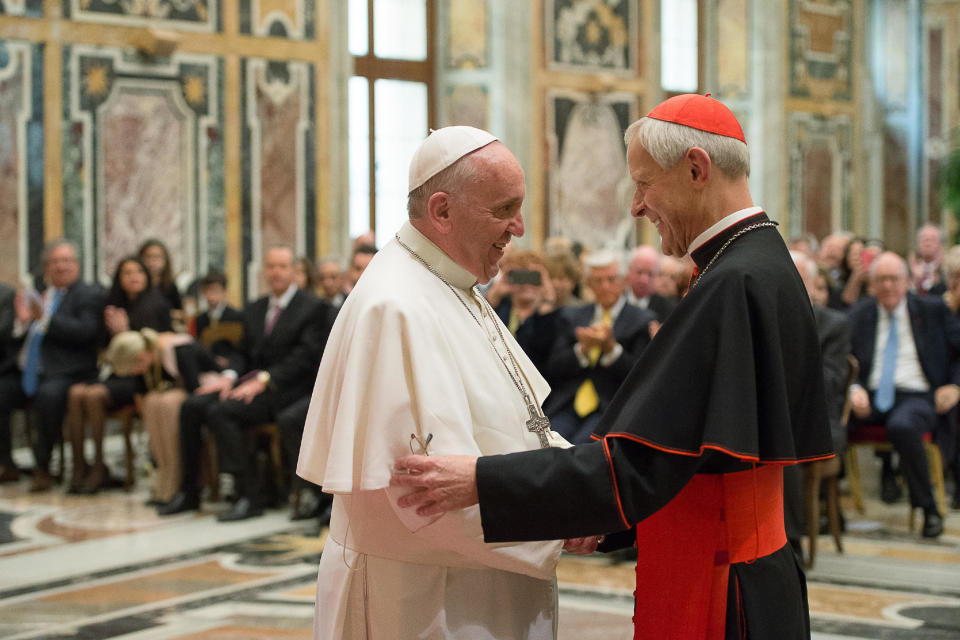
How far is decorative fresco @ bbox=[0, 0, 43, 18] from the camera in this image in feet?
33.1

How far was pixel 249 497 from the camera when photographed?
23.8 feet

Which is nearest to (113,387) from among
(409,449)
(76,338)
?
(76,338)

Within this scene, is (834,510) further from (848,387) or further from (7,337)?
(7,337)

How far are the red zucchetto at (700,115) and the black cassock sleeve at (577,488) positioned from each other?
634mm

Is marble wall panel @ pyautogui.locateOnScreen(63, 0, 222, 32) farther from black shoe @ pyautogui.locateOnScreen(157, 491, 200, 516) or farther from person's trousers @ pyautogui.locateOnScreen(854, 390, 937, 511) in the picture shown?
person's trousers @ pyautogui.locateOnScreen(854, 390, 937, 511)

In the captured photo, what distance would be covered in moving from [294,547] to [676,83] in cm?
900

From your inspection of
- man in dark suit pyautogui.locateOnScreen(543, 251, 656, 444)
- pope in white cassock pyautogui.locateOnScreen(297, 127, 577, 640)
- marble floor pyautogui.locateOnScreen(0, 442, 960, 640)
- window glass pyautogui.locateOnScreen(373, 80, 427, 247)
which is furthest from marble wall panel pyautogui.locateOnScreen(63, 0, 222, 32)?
pope in white cassock pyautogui.locateOnScreen(297, 127, 577, 640)

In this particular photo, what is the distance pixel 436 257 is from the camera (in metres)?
2.51

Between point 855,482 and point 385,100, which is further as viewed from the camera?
point 385,100

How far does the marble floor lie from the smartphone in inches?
58.3

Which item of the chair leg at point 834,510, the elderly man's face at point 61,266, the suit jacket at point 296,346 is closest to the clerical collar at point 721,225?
the chair leg at point 834,510

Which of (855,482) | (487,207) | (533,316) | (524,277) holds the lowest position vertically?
(855,482)

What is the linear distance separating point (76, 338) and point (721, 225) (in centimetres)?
698

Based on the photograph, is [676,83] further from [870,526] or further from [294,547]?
[294,547]
